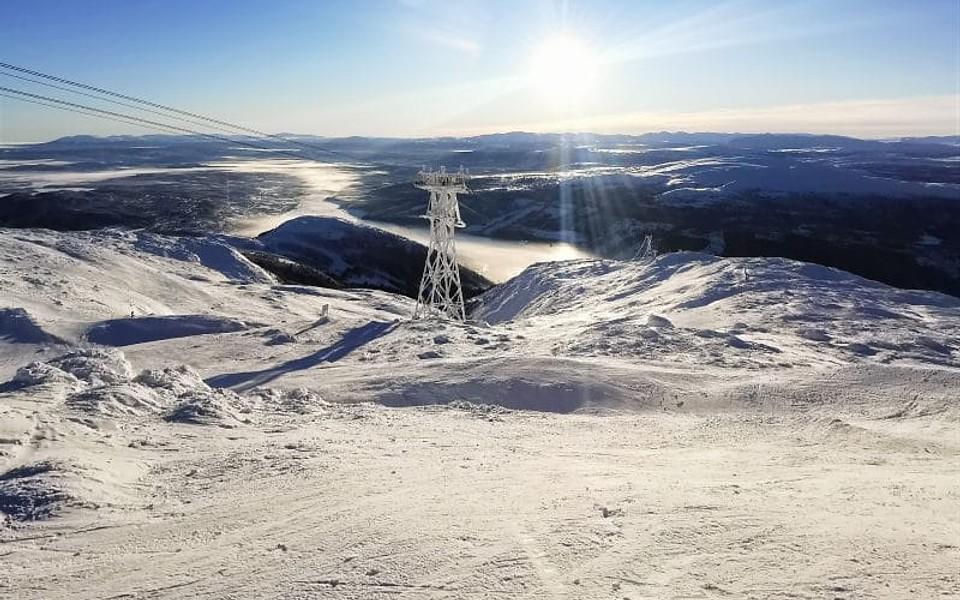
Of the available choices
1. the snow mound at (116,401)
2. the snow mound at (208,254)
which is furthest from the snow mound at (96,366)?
the snow mound at (208,254)

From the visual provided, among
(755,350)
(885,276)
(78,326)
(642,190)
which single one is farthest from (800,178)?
A: (78,326)

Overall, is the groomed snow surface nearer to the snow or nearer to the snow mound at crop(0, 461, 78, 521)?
the snow mound at crop(0, 461, 78, 521)

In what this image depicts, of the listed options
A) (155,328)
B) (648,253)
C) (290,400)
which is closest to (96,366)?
(290,400)

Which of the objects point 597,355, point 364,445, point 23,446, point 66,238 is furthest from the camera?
point 66,238

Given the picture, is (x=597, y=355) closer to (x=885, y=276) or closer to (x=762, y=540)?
(x=762, y=540)

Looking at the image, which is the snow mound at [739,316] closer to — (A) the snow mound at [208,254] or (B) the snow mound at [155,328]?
(B) the snow mound at [155,328]

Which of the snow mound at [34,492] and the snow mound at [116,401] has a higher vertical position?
the snow mound at [34,492]
